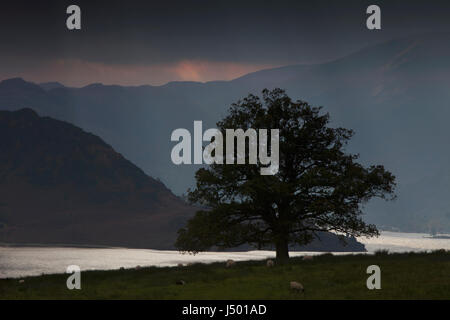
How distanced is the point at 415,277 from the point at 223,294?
37.2ft

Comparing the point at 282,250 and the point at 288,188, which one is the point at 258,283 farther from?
the point at 282,250

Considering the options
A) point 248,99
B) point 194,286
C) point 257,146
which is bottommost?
point 194,286

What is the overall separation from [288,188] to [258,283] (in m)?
14.4

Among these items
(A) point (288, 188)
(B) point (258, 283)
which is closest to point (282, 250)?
(A) point (288, 188)

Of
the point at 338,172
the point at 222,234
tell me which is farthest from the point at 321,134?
the point at 222,234

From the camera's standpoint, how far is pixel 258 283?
123 ft

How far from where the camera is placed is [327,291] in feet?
112

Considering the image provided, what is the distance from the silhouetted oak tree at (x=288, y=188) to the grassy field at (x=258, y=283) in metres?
4.91

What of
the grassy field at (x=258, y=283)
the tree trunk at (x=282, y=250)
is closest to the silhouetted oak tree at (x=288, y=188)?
the tree trunk at (x=282, y=250)

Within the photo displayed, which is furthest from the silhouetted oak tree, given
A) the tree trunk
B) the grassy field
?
the grassy field

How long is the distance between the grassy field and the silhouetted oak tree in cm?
491

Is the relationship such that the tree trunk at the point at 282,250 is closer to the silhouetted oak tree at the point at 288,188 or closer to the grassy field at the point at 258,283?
the silhouetted oak tree at the point at 288,188
